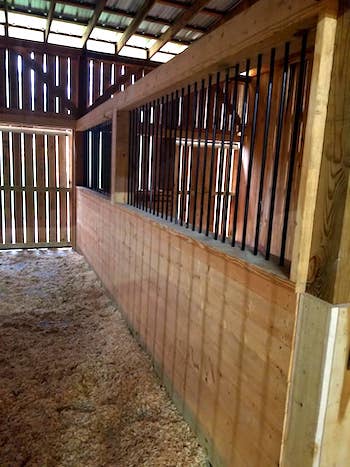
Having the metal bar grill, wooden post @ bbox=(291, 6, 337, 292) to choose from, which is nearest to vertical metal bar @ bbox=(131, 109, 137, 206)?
the metal bar grill

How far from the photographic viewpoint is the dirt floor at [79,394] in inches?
66.7

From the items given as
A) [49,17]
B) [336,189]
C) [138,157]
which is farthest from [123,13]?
[336,189]

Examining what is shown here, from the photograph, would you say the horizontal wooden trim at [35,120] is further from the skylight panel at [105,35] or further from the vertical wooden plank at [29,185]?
the skylight panel at [105,35]

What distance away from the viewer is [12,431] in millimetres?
1803

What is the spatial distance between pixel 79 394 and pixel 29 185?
440 centimetres

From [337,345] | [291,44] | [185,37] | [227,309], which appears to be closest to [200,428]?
[227,309]

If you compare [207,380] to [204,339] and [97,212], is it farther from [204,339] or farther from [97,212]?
[97,212]

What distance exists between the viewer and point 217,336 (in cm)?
160

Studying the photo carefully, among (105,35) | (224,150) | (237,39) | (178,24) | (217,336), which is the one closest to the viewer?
(237,39)

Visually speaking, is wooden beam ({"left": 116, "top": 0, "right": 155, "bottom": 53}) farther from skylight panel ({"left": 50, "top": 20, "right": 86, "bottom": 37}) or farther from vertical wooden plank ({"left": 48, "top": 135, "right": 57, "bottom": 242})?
vertical wooden plank ({"left": 48, "top": 135, "right": 57, "bottom": 242})

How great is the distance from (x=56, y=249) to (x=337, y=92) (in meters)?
5.42

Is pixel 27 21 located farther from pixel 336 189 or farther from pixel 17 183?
pixel 336 189

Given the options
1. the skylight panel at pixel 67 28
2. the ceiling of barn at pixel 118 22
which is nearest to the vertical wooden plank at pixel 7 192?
the ceiling of barn at pixel 118 22

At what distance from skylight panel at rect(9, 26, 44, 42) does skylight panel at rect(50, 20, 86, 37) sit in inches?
9.1
